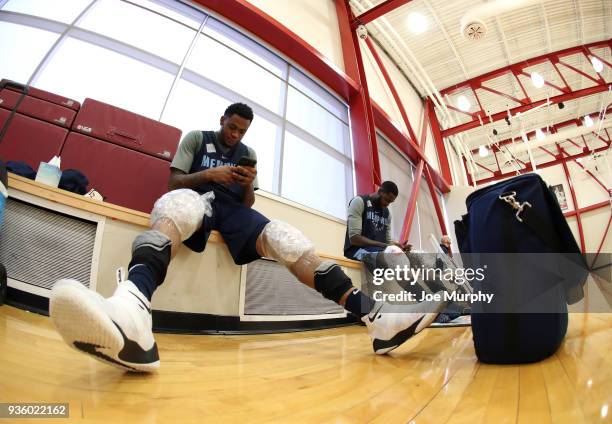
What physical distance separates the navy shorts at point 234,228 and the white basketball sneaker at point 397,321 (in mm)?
577

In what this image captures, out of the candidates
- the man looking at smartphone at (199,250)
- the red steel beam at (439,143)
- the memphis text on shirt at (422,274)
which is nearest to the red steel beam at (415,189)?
the red steel beam at (439,143)

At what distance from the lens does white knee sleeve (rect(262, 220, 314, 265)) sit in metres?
1.07

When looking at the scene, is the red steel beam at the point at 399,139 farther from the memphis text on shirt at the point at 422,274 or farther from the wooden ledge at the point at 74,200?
the wooden ledge at the point at 74,200

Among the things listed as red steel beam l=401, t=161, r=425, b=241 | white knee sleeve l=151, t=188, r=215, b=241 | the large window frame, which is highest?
the large window frame

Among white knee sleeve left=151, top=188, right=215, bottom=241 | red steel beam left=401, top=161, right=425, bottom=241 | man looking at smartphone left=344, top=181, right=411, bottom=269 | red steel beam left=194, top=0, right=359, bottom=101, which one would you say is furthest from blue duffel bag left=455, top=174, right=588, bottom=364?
red steel beam left=401, top=161, right=425, bottom=241

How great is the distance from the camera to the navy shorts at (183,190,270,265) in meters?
1.20

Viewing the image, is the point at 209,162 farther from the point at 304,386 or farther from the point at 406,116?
the point at 406,116

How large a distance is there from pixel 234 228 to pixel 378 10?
4.57 metres

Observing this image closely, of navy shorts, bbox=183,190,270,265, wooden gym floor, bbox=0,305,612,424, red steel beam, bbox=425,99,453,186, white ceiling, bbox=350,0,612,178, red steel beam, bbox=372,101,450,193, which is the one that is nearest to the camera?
wooden gym floor, bbox=0,305,612,424

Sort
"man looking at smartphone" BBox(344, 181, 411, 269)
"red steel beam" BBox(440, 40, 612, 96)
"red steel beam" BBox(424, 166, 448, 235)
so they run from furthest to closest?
"red steel beam" BBox(424, 166, 448, 235) < "red steel beam" BBox(440, 40, 612, 96) < "man looking at smartphone" BBox(344, 181, 411, 269)

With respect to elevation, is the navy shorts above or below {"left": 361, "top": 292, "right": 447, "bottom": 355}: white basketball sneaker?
above

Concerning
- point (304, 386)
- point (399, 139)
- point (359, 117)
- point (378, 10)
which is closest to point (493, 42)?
point (399, 139)

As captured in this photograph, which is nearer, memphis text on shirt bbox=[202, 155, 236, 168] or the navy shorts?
the navy shorts

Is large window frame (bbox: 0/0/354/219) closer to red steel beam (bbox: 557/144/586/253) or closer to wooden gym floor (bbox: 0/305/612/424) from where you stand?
wooden gym floor (bbox: 0/305/612/424)
